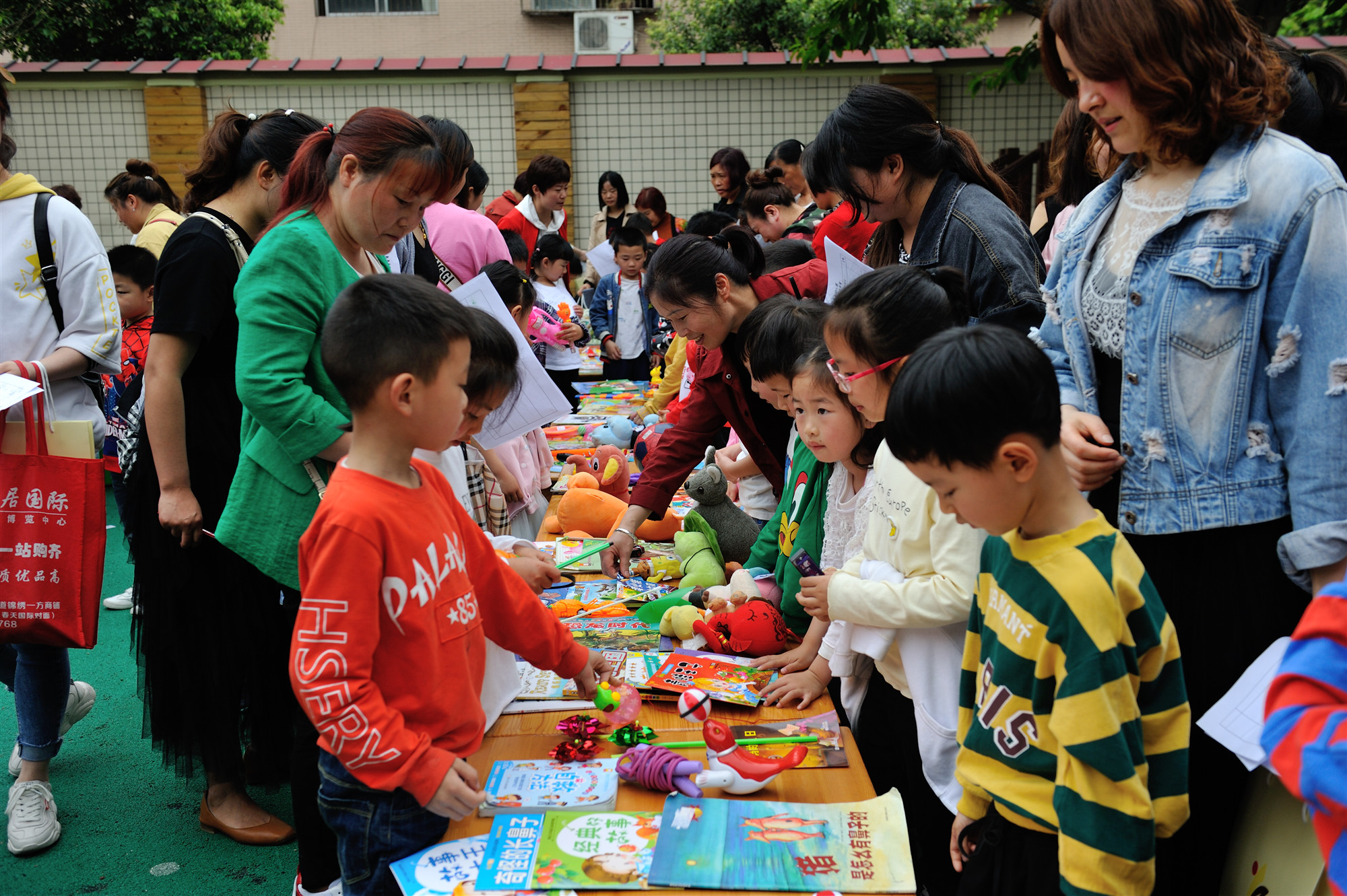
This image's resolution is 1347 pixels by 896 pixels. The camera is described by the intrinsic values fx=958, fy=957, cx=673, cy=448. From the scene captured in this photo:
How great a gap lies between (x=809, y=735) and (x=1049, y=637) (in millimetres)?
632

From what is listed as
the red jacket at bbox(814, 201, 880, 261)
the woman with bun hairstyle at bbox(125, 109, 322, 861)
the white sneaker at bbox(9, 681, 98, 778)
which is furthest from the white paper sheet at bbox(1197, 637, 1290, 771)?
the white sneaker at bbox(9, 681, 98, 778)

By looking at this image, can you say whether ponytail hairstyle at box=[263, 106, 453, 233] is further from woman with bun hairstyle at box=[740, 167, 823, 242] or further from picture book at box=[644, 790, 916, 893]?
woman with bun hairstyle at box=[740, 167, 823, 242]

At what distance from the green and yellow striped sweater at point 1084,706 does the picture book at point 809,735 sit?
357 millimetres

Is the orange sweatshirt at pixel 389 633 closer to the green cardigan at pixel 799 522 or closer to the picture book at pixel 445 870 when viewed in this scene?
the picture book at pixel 445 870

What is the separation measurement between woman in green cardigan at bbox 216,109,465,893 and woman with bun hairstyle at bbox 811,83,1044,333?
2.99 feet

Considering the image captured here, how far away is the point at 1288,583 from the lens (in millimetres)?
1356

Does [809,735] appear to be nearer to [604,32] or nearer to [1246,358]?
[1246,358]

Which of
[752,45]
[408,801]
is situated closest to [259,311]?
[408,801]

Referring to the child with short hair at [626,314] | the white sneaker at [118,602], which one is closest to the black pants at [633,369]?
the child with short hair at [626,314]

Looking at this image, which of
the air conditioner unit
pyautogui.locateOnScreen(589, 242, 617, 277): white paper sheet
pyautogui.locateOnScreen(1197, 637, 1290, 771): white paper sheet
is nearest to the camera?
pyautogui.locateOnScreen(1197, 637, 1290, 771): white paper sheet

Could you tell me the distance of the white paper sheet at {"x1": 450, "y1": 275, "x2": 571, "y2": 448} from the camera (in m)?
2.27

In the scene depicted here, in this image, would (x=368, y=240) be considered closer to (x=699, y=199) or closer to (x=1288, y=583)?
(x=1288, y=583)

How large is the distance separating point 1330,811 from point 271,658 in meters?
2.16

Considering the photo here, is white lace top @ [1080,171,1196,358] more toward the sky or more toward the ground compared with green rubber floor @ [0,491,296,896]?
more toward the sky
